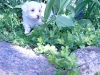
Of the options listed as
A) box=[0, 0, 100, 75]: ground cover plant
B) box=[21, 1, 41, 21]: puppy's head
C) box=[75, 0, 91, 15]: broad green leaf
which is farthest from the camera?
box=[75, 0, 91, 15]: broad green leaf

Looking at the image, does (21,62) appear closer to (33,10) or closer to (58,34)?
(58,34)

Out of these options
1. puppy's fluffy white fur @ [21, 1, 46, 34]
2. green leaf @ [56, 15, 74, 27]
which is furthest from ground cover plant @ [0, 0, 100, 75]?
puppy's fluffy white fur @ [21, 1, 46, 34]

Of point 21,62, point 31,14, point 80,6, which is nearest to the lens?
point 21,62

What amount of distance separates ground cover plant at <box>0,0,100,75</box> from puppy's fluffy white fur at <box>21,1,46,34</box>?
0.12 meters

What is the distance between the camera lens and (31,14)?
376 centimetres

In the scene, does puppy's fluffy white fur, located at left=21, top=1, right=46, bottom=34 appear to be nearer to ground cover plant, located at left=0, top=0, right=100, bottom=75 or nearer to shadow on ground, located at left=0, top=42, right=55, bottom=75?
ground cover plant, located at left=0, top=0, right=100, bottom=75

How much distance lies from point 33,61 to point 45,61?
13cm

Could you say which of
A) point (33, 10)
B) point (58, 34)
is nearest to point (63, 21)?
point (58, 34)

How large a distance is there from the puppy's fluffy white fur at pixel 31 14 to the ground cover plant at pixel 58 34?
0.12 meters

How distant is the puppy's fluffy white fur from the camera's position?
375cm

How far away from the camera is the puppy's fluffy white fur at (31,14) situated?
375 cm

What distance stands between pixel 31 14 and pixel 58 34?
522 millimetres

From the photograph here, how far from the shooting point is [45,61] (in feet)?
9.86

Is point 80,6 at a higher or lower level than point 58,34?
higher
